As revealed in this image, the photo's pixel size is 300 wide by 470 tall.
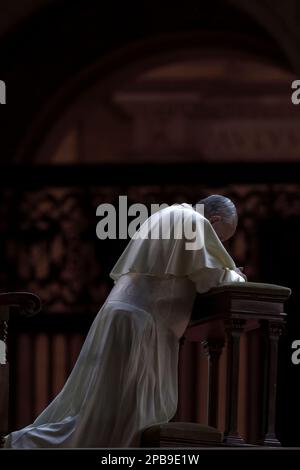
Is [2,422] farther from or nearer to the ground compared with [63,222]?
nearer to the ground

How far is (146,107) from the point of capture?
65.2 feet

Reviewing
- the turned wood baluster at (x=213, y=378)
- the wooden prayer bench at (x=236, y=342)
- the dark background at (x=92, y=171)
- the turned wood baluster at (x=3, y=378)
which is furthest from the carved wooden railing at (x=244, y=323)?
the dark background at (x=92, y=171)

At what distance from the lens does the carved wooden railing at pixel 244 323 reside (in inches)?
318

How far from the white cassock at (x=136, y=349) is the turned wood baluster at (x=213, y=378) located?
463 millimetres

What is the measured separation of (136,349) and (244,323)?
52cm

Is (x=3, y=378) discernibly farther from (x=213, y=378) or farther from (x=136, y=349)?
(x=213, y=378)

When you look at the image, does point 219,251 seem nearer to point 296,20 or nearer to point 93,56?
point 296,20

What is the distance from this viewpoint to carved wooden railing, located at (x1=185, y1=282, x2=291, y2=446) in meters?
8.07

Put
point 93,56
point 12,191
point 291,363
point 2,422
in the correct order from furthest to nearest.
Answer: point 93,56
point 12,191
point 291,363
point 2,422

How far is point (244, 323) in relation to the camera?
26.7 ft

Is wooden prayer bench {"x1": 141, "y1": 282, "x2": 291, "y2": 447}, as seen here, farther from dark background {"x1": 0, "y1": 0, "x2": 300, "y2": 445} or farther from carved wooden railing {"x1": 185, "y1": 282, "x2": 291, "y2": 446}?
dark background {"x1": 0, "y1": 0, "x2": 300, "y2": 445}

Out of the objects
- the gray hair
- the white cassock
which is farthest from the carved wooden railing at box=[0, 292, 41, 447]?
the gray hair
